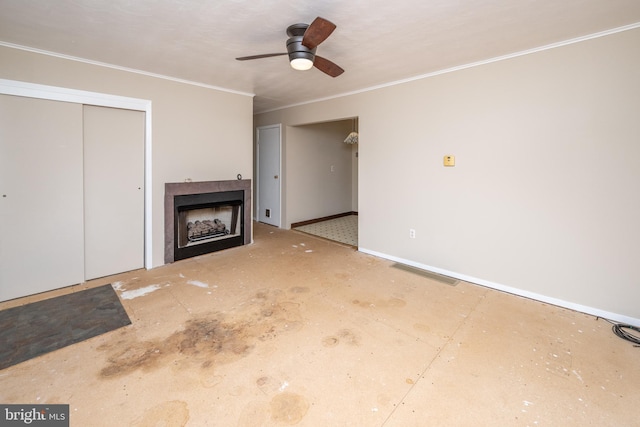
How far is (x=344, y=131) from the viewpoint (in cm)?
681

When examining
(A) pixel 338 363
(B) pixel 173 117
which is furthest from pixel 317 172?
(A) pixel 338 363

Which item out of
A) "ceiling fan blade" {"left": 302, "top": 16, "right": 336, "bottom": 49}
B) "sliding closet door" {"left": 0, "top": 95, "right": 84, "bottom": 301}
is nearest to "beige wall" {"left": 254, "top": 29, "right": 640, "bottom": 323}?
"ceiling fan blade" {"left": 302, "top": 16, "right": 336, "bottom": 49}

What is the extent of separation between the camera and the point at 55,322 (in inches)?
95.6

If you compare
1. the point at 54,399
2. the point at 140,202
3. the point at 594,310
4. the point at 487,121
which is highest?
the point at 487,121

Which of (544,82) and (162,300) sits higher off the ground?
(544,82)

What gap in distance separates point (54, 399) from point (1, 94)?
2751mm

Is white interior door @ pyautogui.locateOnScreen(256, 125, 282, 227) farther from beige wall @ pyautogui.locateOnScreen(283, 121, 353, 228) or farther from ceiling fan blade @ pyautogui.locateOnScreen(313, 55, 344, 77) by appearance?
ceiling fan blade @ pyautogui.locateOnScreen(313, 55, 344, 77)

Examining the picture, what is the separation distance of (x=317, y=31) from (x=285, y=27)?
48 centimetres

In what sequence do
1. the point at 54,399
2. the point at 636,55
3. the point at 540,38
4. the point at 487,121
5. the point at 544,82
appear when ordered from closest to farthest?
the point at 54,399 → the point at 636,55 → the point at 540,38 → the point at 544,82 → the point at 487,121

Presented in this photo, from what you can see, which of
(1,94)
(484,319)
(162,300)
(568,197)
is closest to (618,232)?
(568,197)

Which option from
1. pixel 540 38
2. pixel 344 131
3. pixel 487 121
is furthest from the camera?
pixel 344 131

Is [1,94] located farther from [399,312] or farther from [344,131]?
[344,131]

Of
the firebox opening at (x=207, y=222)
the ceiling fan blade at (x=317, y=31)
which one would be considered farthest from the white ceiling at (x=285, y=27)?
the firebox opening at (x=207, y=222)

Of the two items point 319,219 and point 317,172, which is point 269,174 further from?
point 319,219
